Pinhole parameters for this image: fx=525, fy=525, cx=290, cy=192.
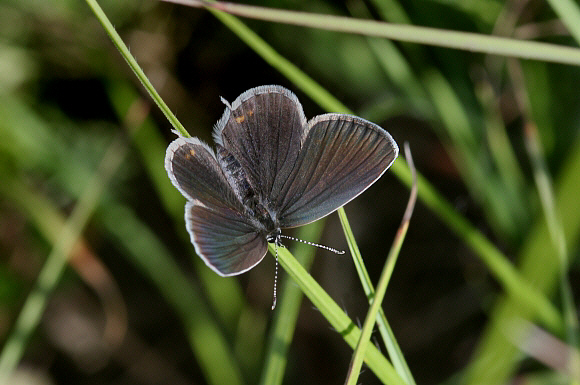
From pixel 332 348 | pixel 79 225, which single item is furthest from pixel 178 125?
pixel 332 348

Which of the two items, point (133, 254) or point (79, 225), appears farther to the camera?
point (133, 254)

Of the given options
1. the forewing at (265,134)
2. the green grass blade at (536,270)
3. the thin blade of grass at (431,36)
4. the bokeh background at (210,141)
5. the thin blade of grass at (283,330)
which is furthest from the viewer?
the bokeh background at (210,141)

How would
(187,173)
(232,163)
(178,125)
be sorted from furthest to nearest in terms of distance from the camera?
1. (232,163)
2. (187,173)
3. (178,125)

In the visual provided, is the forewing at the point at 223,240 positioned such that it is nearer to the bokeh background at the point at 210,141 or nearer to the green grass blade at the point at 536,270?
the green grass blade at the point at 536,270

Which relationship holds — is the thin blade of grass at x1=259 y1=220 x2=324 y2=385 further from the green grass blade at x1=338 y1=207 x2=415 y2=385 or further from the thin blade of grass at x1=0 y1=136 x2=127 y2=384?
the thin blade of grass at x1=0 y1=136 x2=127 y2=384

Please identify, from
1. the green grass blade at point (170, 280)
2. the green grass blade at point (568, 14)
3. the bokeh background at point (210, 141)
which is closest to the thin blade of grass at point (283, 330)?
the bokeh background at point (210, 141)

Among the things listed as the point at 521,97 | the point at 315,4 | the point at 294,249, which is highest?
the point at 315,4

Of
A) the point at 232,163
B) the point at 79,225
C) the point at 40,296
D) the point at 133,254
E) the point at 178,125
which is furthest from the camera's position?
the point at 133,254

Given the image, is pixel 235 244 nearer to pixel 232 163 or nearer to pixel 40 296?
pixel 232 163
